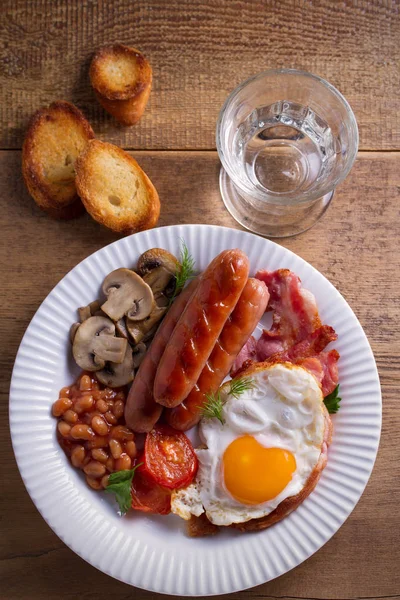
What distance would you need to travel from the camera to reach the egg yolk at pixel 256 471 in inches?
98.9

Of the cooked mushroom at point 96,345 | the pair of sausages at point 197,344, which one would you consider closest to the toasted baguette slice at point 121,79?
the pair of sausages at point 197,344

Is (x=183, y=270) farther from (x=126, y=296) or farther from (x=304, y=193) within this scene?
(x=304, y=193)

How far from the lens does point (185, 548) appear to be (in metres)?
2.67

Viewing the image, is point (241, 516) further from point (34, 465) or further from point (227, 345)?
point (34, 465)

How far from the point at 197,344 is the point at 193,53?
→ 4.99 ft

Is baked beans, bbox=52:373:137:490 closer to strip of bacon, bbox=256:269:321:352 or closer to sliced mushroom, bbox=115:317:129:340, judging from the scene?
sliced mushroom, bbox=115:317:129:340

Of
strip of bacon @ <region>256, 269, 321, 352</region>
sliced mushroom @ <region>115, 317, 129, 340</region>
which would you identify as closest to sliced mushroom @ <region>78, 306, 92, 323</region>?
sliced mushroom @ <region>115, 317, 129, 340</region>

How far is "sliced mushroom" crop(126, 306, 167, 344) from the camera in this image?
280 centimetres

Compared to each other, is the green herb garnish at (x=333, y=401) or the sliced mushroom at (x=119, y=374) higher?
A: the green herb garnish at (x=333, y=401)

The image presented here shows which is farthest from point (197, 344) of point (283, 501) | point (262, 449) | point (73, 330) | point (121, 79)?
point (121, 79)

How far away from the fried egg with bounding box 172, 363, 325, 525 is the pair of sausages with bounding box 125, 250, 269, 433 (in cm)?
15

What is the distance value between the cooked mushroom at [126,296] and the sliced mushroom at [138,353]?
0.13m

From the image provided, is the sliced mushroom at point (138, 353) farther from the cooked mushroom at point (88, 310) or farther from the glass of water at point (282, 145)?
the glass of water at point (282, 145)

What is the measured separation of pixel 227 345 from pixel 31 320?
925 mm
